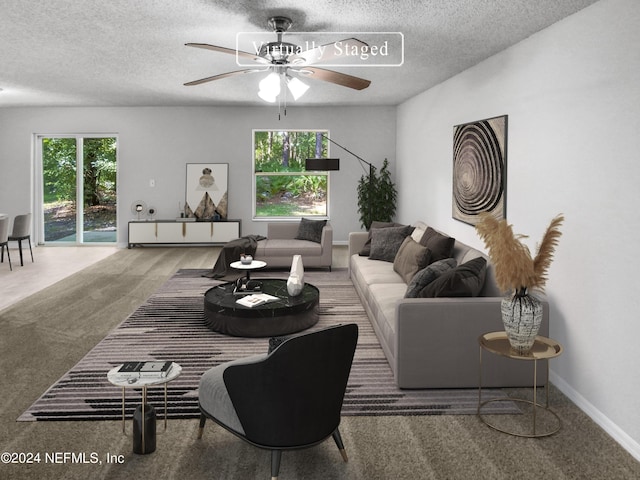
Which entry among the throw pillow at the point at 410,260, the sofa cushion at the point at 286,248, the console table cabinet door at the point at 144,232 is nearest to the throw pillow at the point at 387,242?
the throw pillow at the point at 410,260

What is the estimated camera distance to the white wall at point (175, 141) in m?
10.1

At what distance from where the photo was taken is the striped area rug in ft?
11.2

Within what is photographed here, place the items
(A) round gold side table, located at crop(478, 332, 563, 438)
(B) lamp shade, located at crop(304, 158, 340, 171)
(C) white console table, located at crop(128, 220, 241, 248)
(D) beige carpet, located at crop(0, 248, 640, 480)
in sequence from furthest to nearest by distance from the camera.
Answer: (C) white console table, located at crop(128, 220, 241, 248) → (B) lamp shade, located at crop(304, 158, 340, 171) → (A) round gold side table, located at crop(478, 332, 563, 438) → (D) beige carpet, located at crop(0, 248, 640, 480)

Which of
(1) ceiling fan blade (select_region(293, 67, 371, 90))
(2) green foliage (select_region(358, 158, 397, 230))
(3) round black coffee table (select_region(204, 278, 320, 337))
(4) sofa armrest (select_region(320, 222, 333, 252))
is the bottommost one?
(3) round black coffee table (select_region(204, 278, 320, 337))

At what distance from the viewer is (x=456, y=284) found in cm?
376

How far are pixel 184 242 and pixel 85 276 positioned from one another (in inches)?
104

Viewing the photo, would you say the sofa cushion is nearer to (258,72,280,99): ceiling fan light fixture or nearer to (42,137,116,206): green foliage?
(258,72,280,99): ceiling fan light fixture

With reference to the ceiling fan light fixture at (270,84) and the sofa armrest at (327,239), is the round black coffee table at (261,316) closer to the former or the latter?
the ceiling fan light fixture at (270,84)

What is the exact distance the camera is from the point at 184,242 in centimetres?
1002

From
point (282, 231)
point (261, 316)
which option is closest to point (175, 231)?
point (282, 231)

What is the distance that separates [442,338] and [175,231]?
721 cm

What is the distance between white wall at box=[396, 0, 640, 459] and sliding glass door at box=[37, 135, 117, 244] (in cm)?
770

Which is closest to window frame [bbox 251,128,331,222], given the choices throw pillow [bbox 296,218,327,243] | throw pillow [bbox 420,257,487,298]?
throw pillow [bbox 296,218,327,243]

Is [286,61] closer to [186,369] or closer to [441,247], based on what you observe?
[441,247]
